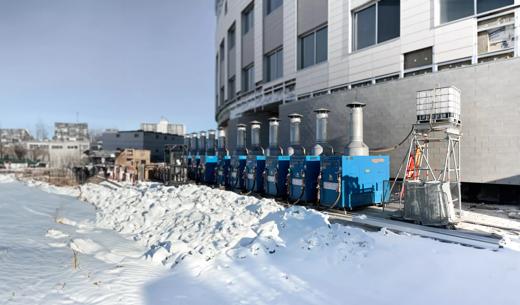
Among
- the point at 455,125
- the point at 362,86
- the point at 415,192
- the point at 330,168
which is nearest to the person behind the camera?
the point at 415,192

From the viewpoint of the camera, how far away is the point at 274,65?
2167 centimetres

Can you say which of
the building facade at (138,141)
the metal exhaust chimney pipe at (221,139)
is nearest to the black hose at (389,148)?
the metal exhaust chimney pipe at (221,139)

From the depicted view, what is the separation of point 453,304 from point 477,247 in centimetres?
252

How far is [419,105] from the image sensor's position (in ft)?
31.4

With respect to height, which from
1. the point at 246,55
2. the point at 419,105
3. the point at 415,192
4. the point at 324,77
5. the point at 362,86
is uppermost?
the point at 246,55

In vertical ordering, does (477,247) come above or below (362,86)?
below

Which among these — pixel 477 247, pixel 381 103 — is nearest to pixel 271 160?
pixel 381 103

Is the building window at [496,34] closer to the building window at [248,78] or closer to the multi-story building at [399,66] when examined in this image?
the multi-story building at [399,66]

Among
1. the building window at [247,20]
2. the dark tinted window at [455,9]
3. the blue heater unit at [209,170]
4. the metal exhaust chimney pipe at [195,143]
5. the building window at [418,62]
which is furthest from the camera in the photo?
the building window at [247,20]

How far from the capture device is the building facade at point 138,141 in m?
64.9

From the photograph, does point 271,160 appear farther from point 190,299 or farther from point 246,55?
point 246,55

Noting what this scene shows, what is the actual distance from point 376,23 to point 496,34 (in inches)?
191

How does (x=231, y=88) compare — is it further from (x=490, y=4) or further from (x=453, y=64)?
(x=490, y=4)

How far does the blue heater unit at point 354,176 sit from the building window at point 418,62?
3.66 m
